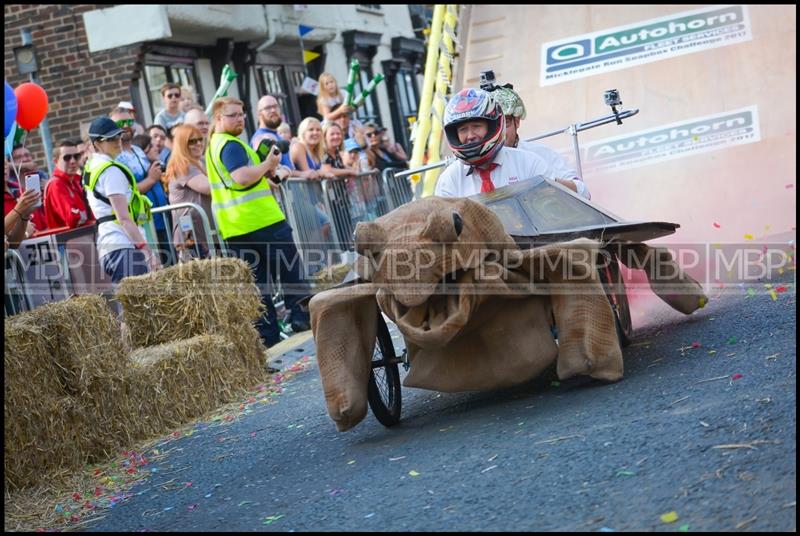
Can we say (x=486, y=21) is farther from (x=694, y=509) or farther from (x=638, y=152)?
(x=694, y=509)

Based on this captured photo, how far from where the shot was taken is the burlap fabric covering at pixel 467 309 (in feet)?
21.4

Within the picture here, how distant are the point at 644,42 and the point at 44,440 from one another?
10610 millimetres

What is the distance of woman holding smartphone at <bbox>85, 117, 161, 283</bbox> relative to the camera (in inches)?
416

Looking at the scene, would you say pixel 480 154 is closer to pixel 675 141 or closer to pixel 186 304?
pixel 186 304

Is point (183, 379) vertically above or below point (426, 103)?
below

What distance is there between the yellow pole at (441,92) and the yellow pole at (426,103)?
81 mm

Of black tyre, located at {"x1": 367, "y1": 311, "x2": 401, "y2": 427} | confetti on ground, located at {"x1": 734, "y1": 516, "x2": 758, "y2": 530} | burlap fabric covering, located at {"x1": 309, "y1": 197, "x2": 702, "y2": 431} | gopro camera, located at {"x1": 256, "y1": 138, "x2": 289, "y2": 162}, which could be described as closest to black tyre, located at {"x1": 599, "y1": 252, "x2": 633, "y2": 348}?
burlap fabric covering, located at {"x1": 309, "y1": 197, "x2": 702, "y2": 431}

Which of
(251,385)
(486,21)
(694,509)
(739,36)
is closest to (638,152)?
(739,36)

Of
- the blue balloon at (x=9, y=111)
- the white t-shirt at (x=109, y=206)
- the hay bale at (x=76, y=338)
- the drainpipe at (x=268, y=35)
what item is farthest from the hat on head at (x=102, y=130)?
the drainpipe at (x=268, y=35)

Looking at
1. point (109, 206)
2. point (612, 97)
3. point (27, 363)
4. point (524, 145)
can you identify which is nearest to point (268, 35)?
point (109, 206)

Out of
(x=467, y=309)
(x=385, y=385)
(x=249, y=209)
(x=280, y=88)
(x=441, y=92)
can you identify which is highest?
(x=280, y=88)

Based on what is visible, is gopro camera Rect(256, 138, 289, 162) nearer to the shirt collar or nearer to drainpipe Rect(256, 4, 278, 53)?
the shirt collar

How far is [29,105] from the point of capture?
11570 mm

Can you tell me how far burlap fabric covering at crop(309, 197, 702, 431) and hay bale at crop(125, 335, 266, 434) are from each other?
7.74 ft
